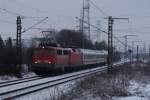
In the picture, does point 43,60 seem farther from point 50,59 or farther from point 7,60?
point 7,60

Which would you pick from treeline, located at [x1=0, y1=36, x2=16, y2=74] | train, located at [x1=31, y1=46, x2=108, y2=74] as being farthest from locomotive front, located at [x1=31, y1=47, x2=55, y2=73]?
treeline, located at [x1=0, y1=36, x2=16, y2=74]

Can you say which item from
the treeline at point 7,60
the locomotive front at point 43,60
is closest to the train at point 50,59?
the locomotive front at point 43,60

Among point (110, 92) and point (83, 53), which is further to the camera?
point (83, 53)

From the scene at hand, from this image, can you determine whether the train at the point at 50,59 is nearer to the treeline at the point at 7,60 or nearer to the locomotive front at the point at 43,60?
the locomotive front at the point at 43,60

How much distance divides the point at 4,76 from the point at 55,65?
5218mm

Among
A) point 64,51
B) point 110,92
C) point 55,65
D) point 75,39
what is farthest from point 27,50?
point 75,39

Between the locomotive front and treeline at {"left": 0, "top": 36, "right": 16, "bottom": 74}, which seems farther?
treeline at {"left": 0, "top": 36, "right": 16, "bottom": 74}

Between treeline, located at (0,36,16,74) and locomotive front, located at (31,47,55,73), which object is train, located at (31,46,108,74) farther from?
treeline, located at (0,36,16,74)

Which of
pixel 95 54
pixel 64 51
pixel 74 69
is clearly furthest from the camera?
pixel 95 54

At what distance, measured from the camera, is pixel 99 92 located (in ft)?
70.0

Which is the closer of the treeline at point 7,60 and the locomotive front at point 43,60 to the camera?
the locomotive front at point 43,60

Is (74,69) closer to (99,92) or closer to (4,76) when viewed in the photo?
(4,76)

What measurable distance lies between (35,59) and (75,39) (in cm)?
6609

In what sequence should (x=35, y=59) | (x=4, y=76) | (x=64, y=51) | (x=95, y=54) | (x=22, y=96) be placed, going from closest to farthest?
(x=22, y=96)
(x=4, y=76)
(x=35, y=59)
(x=64, y=51)
(x=95, y=54)
